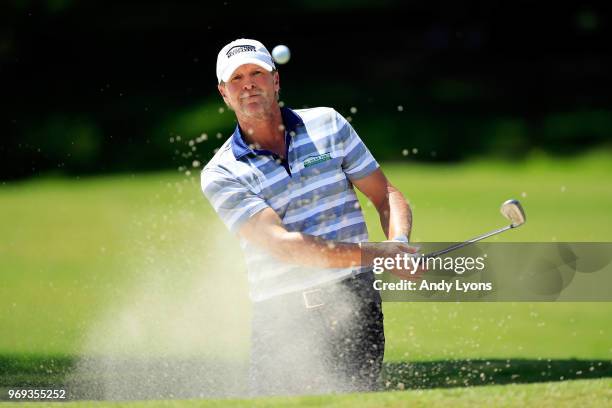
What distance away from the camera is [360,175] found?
4.63 metres

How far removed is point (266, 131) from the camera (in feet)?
14.9

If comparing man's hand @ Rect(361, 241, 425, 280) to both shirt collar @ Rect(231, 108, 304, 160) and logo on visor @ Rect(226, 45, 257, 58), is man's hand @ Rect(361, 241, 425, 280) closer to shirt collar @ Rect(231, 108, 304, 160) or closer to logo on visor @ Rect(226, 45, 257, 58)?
shirt collar @ Rect(231, 108, 304, 160)

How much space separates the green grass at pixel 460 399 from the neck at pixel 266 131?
0.95 meters

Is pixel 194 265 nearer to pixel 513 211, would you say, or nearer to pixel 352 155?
pixel 352 155

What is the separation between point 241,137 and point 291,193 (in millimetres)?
286

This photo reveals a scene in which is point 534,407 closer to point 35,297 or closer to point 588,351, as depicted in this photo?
point 588,351

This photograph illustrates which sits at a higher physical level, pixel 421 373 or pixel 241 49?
pixel 241 49

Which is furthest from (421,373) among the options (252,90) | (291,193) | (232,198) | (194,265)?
(194,265)

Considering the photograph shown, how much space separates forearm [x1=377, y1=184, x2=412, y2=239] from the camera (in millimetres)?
4477

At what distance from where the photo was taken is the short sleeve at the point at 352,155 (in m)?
4.59

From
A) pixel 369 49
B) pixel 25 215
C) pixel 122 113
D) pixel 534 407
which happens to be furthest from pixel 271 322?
pixel 369 49

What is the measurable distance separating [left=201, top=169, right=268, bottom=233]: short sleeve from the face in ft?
0.84

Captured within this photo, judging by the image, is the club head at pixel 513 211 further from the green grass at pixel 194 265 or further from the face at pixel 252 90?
the green grass at pixel 194 265

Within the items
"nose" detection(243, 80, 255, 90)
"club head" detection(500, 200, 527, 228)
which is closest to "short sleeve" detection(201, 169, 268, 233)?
"nose" detection(243, 80, 255, 90)
